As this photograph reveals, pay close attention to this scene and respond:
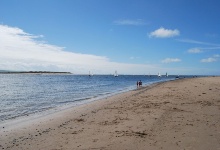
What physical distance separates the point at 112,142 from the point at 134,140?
3.15ft

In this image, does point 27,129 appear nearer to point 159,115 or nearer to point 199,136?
point 159,115

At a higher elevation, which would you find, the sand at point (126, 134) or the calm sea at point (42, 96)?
the sand at point (126, 134)

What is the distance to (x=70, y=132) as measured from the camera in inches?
456

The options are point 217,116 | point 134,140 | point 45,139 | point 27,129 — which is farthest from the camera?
point 217,116

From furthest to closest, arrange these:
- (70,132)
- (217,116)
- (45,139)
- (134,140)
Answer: (217,116) < (70,132) < (45,139) < (134,140)

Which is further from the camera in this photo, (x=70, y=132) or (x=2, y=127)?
(x=2, y=127)

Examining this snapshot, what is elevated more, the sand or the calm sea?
the sand

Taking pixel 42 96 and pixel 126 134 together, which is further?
pixel 42 96

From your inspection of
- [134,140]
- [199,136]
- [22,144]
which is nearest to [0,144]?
[22,144]

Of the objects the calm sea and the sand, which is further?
the calm sea

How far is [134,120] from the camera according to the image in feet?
45.1

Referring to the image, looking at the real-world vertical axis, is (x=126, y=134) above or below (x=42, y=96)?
above

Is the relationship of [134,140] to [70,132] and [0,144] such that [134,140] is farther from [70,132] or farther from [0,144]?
[0,144]

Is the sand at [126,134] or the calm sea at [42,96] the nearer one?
the sand at [126,134]
